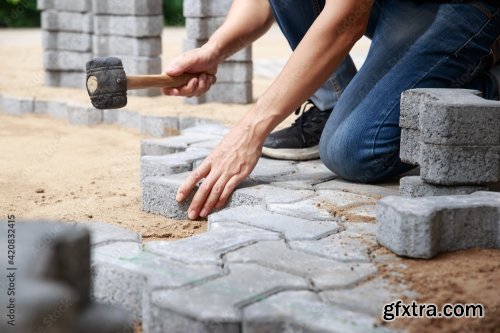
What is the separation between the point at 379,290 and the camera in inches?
88.7

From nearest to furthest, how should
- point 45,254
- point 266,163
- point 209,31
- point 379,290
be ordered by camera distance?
1. point 45,254
2. point 379,290
3. point 266,163
4. point 209,31

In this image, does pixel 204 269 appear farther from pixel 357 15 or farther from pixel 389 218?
pixel 357 15

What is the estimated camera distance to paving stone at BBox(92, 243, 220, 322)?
2.29 meters

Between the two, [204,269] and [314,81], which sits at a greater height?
[314,81]

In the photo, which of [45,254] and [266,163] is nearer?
[45,254]

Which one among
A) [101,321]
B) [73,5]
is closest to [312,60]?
[101,321]

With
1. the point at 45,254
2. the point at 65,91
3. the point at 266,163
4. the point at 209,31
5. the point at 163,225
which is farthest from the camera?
the point at 65,91

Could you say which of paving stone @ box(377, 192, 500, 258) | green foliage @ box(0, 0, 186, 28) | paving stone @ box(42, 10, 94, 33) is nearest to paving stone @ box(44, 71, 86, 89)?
paving stone @ box(42, 10, 94, 33)

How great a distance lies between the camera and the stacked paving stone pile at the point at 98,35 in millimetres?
6805

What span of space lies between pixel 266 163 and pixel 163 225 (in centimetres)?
73

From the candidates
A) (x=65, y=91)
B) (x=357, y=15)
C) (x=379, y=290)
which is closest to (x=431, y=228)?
(x=379, y=290)

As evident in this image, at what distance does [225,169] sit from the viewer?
3.19 m

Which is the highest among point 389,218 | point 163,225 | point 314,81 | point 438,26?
point 438,26

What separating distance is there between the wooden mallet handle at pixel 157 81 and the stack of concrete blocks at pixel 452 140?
3.43ft
